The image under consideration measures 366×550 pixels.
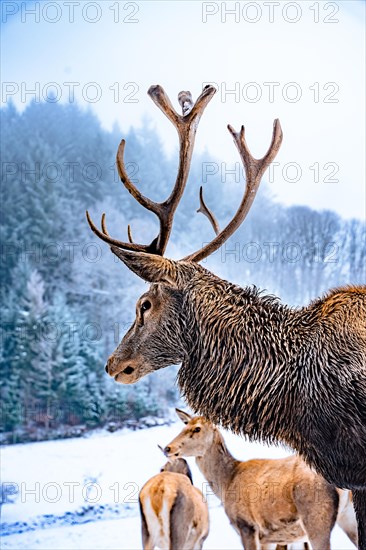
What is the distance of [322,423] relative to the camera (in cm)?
149

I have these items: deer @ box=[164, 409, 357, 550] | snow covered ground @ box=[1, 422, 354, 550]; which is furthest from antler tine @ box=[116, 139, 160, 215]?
snow covered ground @ box=[1, 422, 354, 550]

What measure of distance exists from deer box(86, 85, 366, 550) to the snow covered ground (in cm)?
207

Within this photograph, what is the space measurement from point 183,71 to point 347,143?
3.17 feet

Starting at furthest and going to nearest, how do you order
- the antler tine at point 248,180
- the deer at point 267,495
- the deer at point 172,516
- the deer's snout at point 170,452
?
1. the deer's snout at point 170,452
2. the deer at point 172,516
3. the deer at point 267,495
4. the antler tine at point 248,180

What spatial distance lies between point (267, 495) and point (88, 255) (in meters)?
1.83

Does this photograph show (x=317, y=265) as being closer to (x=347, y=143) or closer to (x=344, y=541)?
(x=347, y=143)

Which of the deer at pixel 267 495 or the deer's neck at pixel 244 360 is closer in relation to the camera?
the deer's neck at pixel 244 360

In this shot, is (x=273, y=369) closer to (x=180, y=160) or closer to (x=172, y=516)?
(x=180, y=160)

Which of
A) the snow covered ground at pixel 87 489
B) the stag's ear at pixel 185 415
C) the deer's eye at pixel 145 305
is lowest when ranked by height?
the snow covered ground at pixel 87 489

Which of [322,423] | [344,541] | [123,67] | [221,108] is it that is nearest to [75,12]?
[123,67]

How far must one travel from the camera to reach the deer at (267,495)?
2.51m

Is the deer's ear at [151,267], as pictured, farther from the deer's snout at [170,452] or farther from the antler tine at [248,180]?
the deer's snout at [170,452]

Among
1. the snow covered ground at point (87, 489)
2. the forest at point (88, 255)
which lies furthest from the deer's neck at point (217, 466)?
the forest at point (88, 255)

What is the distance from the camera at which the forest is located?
13.1 feet
